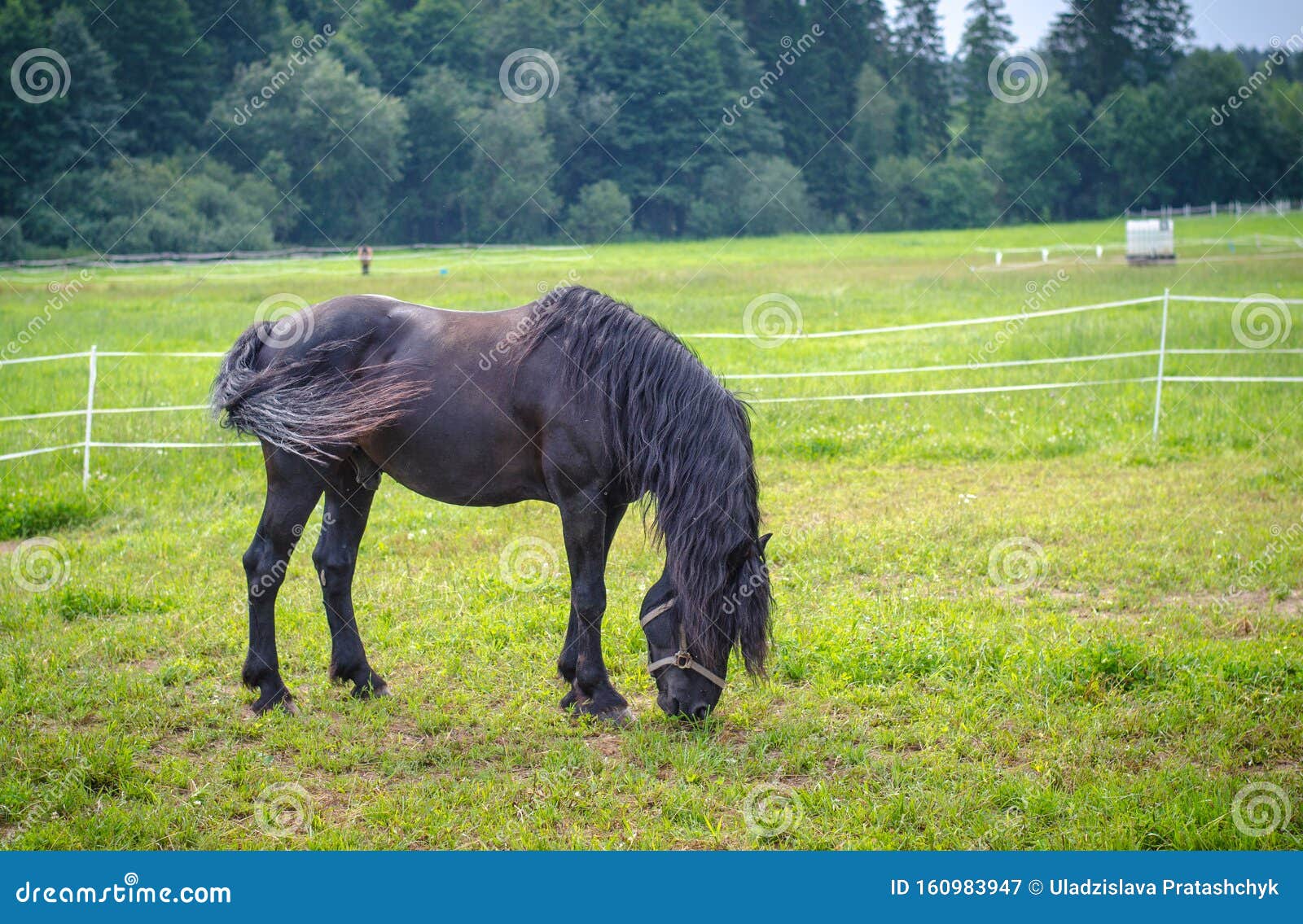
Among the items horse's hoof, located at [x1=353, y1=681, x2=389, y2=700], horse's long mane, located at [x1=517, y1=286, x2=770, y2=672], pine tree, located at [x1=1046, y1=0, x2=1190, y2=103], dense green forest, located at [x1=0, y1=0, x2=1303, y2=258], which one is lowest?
horse's hoof, located at [x1=353, y1=681, x2=389, y2=700]

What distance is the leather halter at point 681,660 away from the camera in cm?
414

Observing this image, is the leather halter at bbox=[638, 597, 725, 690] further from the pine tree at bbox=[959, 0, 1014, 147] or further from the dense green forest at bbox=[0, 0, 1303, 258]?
the pine tree at bbox=[959, 0, 1014, 147]

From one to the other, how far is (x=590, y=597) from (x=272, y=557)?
1.56 meters

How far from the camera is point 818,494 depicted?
8180 mm

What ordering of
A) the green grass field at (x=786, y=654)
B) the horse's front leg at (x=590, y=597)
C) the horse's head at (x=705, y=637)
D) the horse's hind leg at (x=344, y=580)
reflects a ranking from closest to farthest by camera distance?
the green grass field at (x=786, y=654), the horse's head at (x=705, y=637), the horse's front leg at (x=590, y=597), the horse's hind leg at (x=344, y=580)

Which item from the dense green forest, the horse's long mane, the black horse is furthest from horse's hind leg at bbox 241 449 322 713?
the dense green forest

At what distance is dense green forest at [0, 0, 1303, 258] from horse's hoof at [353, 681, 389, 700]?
24.0m

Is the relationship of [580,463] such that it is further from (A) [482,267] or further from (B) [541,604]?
(A) [482,267]

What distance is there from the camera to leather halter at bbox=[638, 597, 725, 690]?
4.14 metres

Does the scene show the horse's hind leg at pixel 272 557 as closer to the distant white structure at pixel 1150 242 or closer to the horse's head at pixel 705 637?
the horse's head at pixel 705 637

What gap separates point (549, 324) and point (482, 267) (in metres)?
24.1

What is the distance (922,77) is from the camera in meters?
55.9

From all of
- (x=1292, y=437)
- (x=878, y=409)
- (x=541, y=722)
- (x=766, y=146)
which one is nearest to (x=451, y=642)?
(x=541, y=722)

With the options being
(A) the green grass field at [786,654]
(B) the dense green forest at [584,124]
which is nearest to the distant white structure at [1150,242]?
(B) the dense green forest at [584,124]
